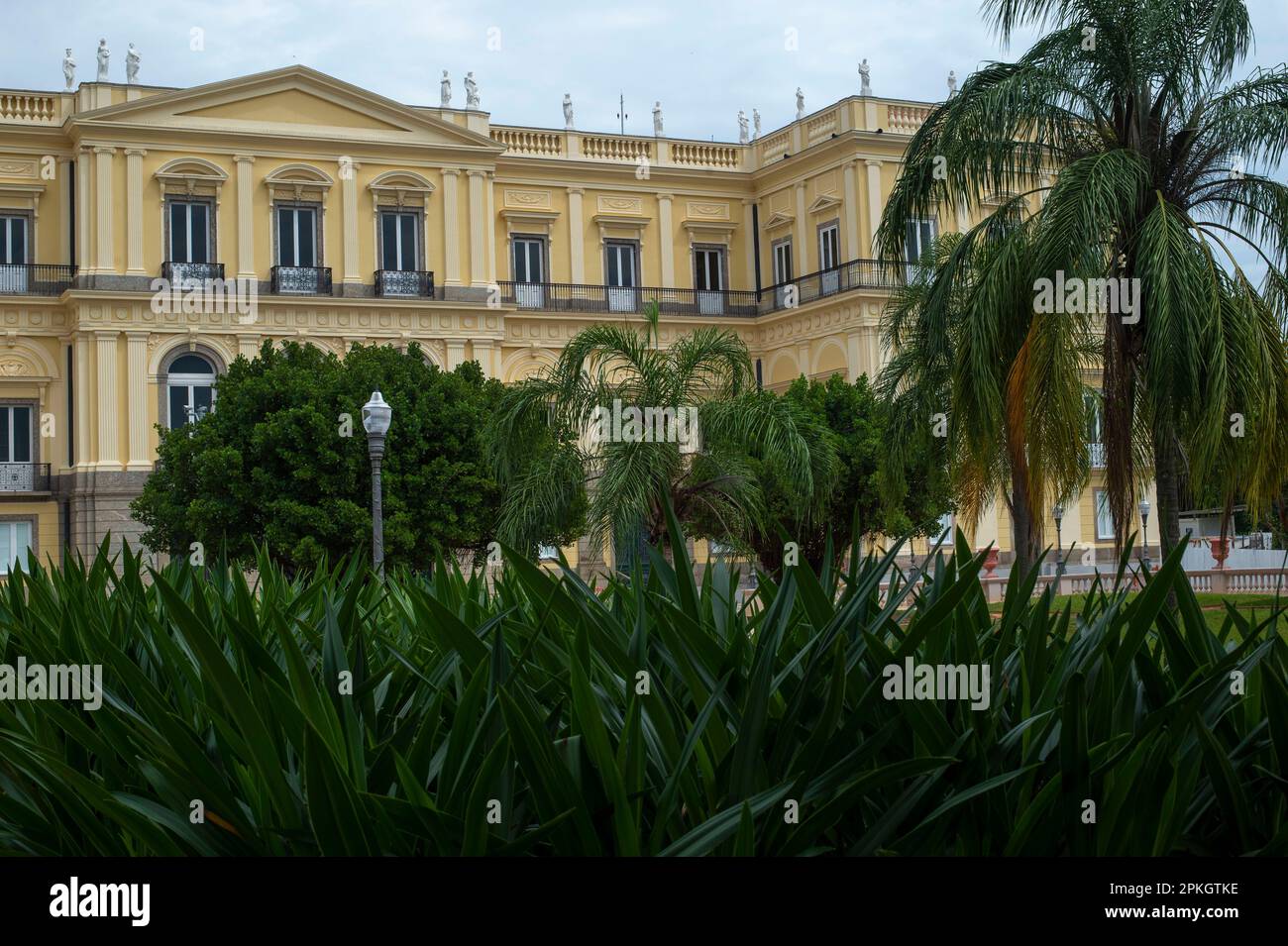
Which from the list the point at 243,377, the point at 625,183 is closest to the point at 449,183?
the point at 625,183

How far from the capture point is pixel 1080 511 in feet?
125

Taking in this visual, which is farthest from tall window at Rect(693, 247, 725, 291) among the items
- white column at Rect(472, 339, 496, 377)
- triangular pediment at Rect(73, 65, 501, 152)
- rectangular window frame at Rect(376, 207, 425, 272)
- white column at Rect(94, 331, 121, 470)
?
white column at Rect(94, 331, 121, 470)

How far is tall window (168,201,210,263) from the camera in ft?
110

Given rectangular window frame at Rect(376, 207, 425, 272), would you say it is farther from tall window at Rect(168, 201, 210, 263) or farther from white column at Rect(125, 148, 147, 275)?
white column at Rect(125, 148, 147, 275)

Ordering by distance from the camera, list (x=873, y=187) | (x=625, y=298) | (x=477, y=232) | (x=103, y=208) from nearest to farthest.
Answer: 1. (x=103, y=208)
2. (x=477, y=232)
3. (x=873, y=187)
4. (x=625, y=298)

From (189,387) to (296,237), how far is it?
4.56 m

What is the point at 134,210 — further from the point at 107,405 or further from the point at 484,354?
the point at 484,354

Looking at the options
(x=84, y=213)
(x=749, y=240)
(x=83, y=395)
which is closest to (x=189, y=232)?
(x=84, y=213)

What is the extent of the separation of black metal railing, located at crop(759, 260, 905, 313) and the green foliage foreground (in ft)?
102

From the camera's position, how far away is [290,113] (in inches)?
1351

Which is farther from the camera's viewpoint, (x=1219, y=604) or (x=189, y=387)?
(x=189, y=387)

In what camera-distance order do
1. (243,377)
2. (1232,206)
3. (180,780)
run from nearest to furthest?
(180,780), (1232,206), (243,377)
